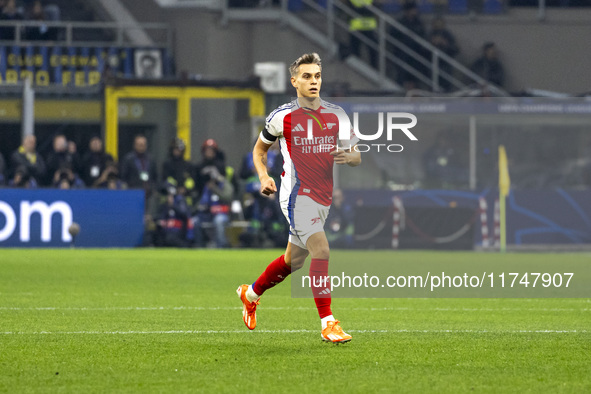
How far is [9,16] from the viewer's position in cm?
2822

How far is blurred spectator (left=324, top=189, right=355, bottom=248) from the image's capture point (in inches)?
884

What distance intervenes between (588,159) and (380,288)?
34.4 ft

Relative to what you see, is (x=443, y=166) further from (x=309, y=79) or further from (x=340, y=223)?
(x=309, y=79)

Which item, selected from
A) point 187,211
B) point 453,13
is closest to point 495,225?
point 187,211

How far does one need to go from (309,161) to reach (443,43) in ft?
67.6

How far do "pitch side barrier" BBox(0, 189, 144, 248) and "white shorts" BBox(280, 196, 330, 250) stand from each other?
522 inches

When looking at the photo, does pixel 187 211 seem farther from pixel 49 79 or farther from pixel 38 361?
pixel 38 361

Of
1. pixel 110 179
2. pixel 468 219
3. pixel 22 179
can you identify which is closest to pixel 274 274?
pixel 22 179

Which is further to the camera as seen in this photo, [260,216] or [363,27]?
[363,27]

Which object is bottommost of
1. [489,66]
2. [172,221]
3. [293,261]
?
[172,221]

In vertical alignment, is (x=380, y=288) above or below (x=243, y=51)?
below

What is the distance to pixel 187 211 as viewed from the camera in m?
23.1

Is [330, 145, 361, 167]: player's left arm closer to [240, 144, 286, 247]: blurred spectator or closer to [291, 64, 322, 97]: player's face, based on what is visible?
[291, 64, 322, 97]: player's face

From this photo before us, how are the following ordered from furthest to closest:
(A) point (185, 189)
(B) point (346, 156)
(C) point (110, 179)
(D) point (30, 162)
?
1. (A) point (185, 189)
2. (C) point (110, 179)
3. (D) point (30, 162)
4. (B) point (346, 156)
